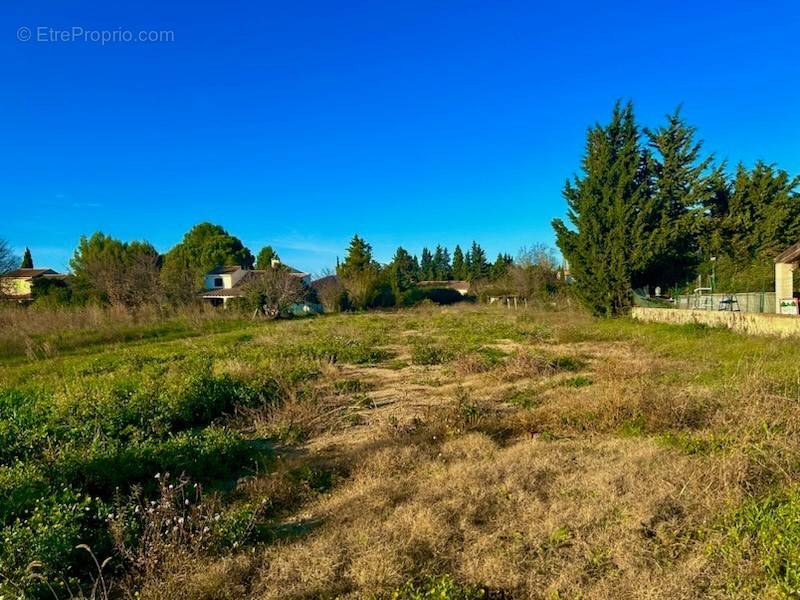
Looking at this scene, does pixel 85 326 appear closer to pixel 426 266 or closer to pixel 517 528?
pixel 517 528

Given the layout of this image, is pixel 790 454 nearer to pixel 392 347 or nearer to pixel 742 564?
pixel 742 564

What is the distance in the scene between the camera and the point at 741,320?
1198 cm

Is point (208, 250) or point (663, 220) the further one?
point (208, 250)

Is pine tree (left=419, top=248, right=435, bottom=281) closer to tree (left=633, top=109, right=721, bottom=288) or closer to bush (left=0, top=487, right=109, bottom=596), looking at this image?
tree (left=633, top=109, right=721, bottom=288)

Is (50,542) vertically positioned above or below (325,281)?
below

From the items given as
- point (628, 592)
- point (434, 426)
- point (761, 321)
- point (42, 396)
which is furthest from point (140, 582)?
point (761, 321)

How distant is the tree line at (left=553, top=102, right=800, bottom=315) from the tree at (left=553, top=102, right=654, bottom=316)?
4 centimetres

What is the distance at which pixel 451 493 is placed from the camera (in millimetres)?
3660

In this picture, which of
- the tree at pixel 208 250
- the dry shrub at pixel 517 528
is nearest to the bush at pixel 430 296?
the tree at pixel 208 250

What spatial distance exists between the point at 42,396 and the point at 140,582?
5.61 metres

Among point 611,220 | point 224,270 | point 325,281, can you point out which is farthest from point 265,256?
point 611,220

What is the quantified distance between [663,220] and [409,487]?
62.6 feet

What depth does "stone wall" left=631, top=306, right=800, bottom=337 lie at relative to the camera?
1062cm

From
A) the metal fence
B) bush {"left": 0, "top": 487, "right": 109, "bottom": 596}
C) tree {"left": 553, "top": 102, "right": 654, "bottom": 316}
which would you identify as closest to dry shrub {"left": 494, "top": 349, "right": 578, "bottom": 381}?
bush {"left": 0, "top": 487, "right": 109, "bottom": 596}
